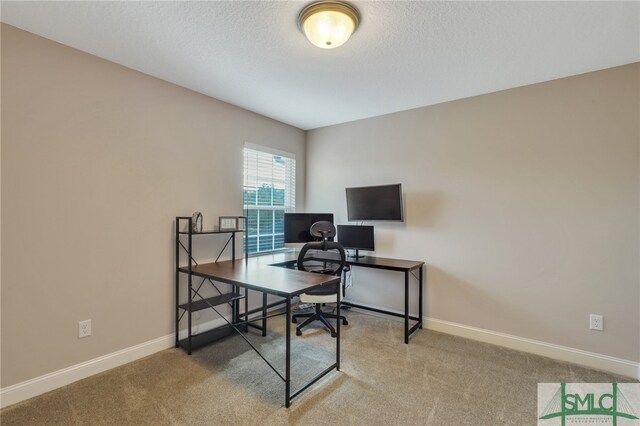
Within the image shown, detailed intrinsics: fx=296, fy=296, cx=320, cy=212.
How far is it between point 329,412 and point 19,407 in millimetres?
2024

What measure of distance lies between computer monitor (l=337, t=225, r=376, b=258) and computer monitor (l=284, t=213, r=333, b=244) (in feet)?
1.08

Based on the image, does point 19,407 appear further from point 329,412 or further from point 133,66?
point 133,66

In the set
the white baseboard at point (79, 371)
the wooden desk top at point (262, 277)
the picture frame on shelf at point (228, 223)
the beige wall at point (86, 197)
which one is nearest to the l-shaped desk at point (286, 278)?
the wooden desk top at point (262, 277)

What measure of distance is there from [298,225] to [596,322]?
306 centimetres

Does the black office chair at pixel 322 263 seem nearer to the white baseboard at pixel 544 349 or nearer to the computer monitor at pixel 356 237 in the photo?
the computer monitor at pixel 356 237

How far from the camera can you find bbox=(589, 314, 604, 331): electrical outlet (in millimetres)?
2504

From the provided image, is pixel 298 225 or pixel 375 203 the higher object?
pixel 375 203

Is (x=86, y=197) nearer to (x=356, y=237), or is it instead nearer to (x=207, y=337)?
(x=207, y=337)

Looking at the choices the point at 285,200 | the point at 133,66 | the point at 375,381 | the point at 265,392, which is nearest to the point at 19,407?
the point at 265,392

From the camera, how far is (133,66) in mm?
2547

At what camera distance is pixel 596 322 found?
2521 mm

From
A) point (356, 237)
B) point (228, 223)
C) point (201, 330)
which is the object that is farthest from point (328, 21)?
point (201, 330)

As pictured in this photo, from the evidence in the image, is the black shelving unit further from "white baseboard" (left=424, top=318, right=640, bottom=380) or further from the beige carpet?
"white baseboard" (left=424, top=318, right=640, bottom=380)

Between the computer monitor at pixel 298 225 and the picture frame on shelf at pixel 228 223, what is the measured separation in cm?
75
